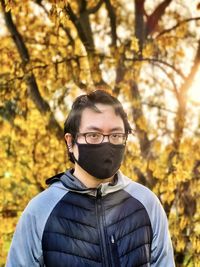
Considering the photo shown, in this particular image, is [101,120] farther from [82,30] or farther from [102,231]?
[82,30]

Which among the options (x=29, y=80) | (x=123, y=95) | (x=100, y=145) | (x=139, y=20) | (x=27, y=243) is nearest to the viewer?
(x=27, y=243)

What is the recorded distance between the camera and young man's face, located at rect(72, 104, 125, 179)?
257 centimetres

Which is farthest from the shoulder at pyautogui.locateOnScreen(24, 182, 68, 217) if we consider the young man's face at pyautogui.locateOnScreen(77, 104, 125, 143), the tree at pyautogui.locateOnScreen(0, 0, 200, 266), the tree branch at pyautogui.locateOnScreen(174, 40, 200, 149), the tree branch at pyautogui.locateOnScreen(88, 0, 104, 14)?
the tree branch at pyautogui.locateOnScreen(88, 0, 104, 14)

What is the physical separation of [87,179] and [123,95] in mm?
4512

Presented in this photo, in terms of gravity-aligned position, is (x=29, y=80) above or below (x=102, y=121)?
above

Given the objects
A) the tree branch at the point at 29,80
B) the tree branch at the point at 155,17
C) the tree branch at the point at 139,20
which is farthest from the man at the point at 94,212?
the tree branch at the point at 155,17

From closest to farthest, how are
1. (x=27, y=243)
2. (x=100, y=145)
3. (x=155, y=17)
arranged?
1. (x=27, y=243)
2. (x=100, y=145)
3. (x=155, y=17)

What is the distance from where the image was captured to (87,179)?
266 centimetres

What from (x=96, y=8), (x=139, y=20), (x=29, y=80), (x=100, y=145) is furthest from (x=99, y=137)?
(x=96, y=8)

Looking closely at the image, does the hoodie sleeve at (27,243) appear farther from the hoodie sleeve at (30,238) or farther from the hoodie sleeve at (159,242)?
the hoodie sleeve at (159,242)

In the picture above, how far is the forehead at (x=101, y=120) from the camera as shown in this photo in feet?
8.39

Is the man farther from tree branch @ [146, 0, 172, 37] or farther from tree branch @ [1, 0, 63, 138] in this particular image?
tree branch @ [146, 0, 172, 37]

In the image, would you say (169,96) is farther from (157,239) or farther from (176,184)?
(157,239)

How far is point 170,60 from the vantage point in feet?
25.6
